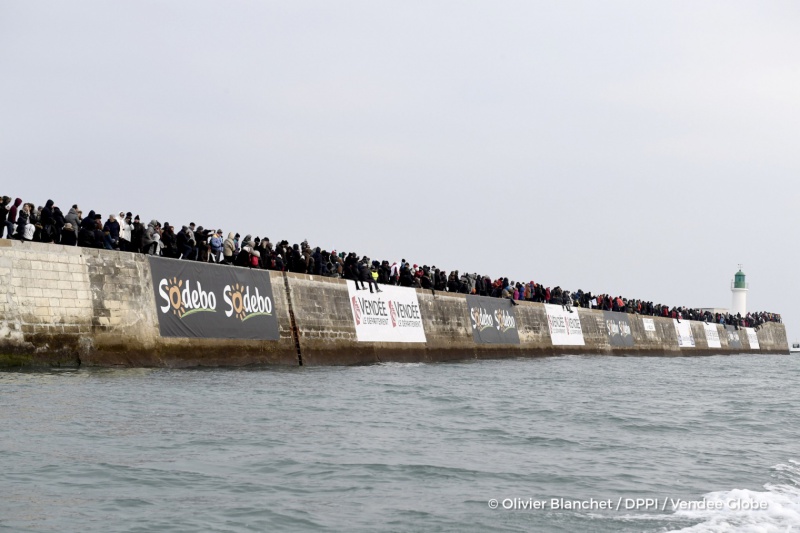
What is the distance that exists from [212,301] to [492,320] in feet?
57.0

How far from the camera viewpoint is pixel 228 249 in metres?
23.3

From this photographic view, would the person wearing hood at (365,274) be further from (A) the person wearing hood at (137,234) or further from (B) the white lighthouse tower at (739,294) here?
(B) the white lighthouse tower at (739,294)

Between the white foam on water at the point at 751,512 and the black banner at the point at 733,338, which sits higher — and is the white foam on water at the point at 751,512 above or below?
above

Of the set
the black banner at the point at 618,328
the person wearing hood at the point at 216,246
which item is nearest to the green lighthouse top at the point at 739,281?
the black banner at the point at 618,328

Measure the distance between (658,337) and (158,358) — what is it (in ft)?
142

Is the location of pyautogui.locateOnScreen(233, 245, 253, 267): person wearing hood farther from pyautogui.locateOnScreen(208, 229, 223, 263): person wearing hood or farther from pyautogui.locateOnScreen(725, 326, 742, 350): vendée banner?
pyautogui.locateOnScreen(725, 326, 742, 350): vendée banner

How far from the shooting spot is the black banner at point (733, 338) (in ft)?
237

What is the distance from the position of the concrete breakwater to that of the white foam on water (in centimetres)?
1229

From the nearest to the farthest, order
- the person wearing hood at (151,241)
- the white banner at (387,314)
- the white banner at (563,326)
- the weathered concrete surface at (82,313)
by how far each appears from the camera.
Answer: the weathered concrete surface at (82,313) < the person wearing hood at (151,241) < the white banner at (387,314) < the white banner at (563,326)

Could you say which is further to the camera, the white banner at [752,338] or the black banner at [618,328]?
the white banner at [752,338]

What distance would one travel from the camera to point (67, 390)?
43.8ft

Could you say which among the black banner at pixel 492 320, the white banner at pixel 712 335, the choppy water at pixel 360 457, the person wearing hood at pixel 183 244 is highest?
the person wearing hood at pixel 183 244

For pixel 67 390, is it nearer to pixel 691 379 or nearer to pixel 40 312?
pixel 40 312

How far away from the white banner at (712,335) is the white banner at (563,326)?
82.4 ft
